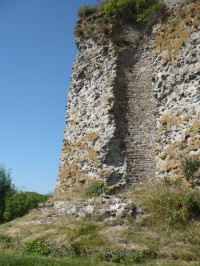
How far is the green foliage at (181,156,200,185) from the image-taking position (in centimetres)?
1235

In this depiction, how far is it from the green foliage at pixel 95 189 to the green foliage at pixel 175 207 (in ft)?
9.76

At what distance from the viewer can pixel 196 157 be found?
12633 millimetres

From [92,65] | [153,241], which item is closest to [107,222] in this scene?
[153,241]

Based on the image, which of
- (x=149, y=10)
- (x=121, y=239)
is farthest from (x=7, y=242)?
(x=149, y=10)

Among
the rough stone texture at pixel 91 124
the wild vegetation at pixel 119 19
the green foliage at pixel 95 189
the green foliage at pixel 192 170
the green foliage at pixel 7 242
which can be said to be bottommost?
the green foliage at pixel 7 242

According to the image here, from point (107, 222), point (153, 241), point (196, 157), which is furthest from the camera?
point (196, 157)

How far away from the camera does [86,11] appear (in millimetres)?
18688

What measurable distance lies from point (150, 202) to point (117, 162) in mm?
3587

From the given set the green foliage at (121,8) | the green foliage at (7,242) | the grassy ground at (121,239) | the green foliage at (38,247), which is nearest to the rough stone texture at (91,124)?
the green foliage at (121,8)

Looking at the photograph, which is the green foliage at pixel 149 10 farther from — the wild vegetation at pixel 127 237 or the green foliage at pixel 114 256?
the green foliage at pixel 114 256

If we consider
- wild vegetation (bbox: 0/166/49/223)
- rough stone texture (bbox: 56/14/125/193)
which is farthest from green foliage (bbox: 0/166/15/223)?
rough stone texture (bbox: 56/14/125/193)

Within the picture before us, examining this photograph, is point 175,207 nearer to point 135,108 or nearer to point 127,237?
point 127,237

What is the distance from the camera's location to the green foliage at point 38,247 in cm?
943

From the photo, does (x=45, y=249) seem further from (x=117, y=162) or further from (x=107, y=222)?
(x=117, y=162)
